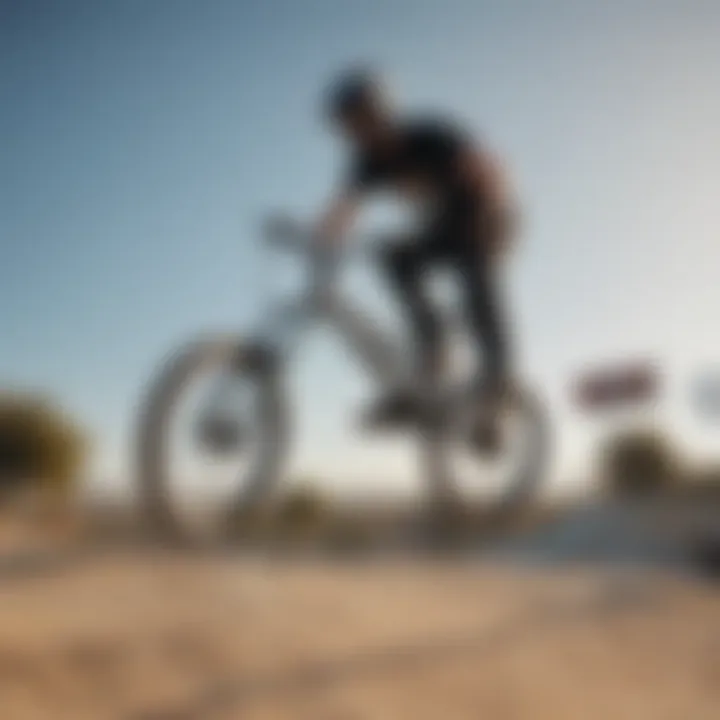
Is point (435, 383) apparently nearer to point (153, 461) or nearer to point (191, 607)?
point (153, 461)

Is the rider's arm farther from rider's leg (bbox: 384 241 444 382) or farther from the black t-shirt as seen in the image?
rider's leg (bbox: 384 241 444 382)

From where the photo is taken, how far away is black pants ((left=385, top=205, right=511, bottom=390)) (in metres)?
3.52

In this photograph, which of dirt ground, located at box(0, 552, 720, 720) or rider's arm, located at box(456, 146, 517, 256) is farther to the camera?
rider's arm, located at box(456, 146, 517, 256)

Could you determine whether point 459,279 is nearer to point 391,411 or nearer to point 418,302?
point 418,302

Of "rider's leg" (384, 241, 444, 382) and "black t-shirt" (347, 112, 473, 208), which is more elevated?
"black t-shirt" (347, 112, 473, 208)

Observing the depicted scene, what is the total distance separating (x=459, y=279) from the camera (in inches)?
144

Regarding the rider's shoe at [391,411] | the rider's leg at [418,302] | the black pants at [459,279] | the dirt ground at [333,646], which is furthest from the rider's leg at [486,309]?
the dirt ground at [333,646]

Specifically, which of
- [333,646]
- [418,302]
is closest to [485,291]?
[418,302]

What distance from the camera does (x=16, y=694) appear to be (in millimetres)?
1520

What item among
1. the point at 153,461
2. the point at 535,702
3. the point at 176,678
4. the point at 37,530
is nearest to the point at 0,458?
the point at 37,530

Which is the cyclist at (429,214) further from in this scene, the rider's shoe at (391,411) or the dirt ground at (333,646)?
the dirt ground at (333,646)

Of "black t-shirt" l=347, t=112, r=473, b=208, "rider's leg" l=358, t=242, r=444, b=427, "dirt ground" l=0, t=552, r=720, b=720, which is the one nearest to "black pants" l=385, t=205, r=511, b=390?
"rider's leg" l=358, t=242, r=444, b=427

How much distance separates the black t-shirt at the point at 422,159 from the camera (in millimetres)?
3383

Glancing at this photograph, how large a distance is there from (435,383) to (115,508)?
152 centimetres
